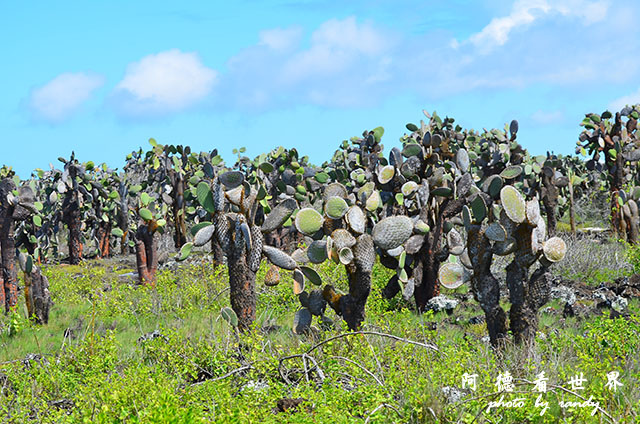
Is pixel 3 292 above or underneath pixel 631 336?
above

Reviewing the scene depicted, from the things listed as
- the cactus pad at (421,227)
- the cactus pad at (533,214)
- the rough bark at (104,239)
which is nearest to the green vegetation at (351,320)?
the cactus pad at (533,214)

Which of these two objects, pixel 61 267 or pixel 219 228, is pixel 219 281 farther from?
pixel 61 267

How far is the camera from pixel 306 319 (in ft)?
26.3

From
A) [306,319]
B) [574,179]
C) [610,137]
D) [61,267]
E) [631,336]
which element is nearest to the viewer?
[631,336]

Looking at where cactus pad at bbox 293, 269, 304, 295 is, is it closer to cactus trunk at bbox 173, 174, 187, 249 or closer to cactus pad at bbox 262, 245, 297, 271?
cactus pad at bbox 262, 245, 297, 271

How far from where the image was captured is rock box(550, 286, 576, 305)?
10.4 metres

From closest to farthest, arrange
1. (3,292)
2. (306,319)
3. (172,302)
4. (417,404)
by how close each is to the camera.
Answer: (417,404), (306,319), (172,302), (3,292)

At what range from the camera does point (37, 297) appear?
421 inches

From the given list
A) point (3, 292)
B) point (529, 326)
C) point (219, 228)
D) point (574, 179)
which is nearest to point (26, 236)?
point (3, 292)

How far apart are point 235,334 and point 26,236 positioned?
13311 mm

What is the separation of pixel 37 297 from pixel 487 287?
6.90m

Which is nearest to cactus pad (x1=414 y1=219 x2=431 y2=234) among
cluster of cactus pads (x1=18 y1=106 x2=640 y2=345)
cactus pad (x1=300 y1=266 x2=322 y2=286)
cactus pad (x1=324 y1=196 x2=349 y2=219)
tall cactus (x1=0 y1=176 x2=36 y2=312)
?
cluster of cactus pads (x1=18 y1=106 x2=640 y2=345)

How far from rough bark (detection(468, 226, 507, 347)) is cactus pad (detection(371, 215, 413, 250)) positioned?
97 cm

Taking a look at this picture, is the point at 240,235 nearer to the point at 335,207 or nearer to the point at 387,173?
the point at 335,207
